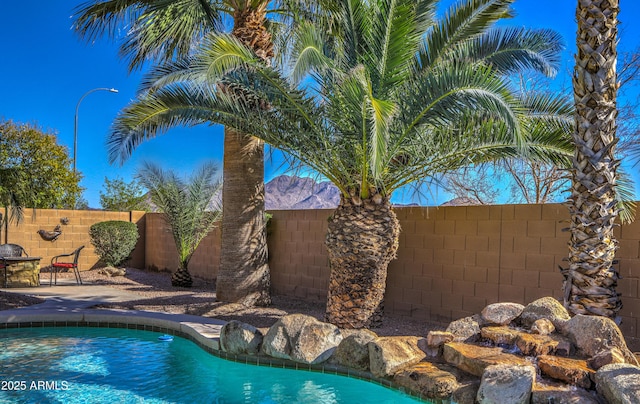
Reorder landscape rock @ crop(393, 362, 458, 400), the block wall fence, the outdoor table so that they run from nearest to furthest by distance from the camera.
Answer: landscape rock @ crop(393, 362, 458, 400)
the block wall fence
the outdoor table

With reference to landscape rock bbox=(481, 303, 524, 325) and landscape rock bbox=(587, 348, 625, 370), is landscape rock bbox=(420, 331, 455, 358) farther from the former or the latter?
landscape rock bbox=(587, 348, 625, 370)

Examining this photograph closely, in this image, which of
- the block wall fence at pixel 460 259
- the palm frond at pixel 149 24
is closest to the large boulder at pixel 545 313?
the block wall fence at pixel 460 259

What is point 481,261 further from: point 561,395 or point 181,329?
point 181,329

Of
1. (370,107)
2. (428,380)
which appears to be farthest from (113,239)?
(428,380)

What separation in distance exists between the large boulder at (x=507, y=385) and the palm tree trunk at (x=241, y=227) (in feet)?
18.8

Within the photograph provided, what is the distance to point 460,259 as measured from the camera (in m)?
8.66

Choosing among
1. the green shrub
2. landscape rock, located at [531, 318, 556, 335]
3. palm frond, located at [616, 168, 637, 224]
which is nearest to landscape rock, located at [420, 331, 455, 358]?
landscape rock, located at [531, 318, 556, 335]

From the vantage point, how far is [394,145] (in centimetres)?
765

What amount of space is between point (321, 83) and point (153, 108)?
8.53ft

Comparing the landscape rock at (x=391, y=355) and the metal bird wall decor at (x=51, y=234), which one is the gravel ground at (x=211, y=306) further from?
the metal bird wall decor at (x=51, y=234)

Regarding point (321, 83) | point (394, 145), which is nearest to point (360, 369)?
point (394, 145)

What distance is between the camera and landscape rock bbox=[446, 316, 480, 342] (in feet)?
20.8

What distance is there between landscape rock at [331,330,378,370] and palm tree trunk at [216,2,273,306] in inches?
153

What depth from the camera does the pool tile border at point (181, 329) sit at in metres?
6.35
